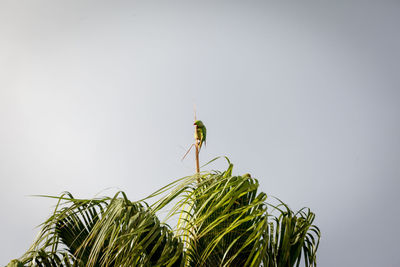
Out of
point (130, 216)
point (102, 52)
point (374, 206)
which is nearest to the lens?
point (130, 216)

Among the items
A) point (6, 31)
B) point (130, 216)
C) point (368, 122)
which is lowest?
point (130, 216)

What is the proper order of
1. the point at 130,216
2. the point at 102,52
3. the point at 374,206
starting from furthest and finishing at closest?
1. the point at 102,52
2. the point at 374,206
3. the point at 130,216

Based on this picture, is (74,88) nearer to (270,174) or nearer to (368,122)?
(270,174)

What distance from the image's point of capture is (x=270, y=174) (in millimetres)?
2840

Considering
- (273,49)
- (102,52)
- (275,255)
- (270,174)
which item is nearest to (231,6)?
(273,49)

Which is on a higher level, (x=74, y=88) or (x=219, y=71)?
(x=219, y=71)

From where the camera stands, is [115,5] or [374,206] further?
[115,5]

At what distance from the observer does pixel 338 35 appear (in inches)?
118

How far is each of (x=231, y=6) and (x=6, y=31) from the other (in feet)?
5.32

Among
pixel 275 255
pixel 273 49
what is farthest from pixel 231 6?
pixel 275 255

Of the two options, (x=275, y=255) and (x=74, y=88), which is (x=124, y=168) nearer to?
(x=74, y=88)

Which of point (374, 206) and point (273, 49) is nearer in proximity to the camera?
point (374, 206)

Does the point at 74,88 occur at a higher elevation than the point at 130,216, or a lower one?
higher

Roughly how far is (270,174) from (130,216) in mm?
1678
